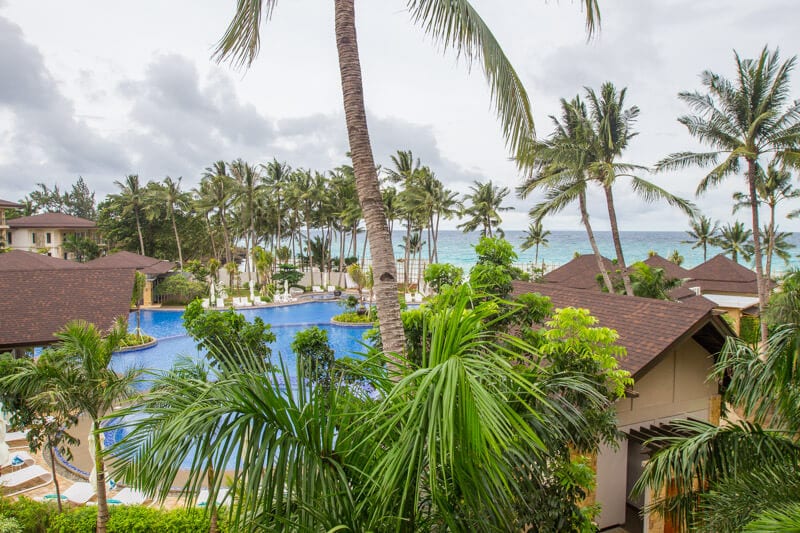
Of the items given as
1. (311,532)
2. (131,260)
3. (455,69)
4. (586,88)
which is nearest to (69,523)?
(311,532)

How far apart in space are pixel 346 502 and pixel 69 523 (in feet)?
24.0

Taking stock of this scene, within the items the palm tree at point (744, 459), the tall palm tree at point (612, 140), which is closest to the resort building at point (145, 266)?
the tall palm tree at point (612, 140)

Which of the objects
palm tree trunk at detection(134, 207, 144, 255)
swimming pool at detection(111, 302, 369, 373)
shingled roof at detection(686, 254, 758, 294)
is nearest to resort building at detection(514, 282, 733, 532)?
swimming pool at detection(111, 302, 369, 373)

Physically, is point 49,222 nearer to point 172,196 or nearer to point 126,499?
point 172,196

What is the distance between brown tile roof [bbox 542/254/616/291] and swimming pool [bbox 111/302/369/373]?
10.9 m

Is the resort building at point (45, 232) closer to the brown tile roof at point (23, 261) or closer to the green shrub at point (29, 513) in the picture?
the brown tile roof at point (23, 261)

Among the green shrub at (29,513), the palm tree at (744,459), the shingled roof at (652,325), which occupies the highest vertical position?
the shingled roof at (652,325)

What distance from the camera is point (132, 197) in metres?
42.9

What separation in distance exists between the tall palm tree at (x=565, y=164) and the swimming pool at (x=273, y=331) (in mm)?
9638

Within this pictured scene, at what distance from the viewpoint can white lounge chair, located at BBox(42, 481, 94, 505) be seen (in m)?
9.20

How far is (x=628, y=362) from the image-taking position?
732cm

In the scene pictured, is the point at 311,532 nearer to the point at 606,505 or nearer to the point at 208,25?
the point at 208,25

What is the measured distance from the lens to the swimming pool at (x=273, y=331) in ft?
69.7

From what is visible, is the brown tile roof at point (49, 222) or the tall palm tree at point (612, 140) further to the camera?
the brown tile roof at point (49, 222)
